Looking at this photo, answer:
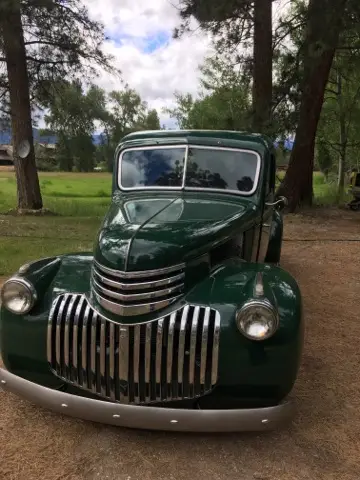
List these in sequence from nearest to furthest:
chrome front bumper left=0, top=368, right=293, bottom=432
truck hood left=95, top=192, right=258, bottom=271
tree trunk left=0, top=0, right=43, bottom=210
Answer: chrome front bumper left=0, top=368, right=293, bottom=432, truck hood left=95, top=192, right=258, bottom=271, tree trunk left=0, top=0, right=43, bottom=210

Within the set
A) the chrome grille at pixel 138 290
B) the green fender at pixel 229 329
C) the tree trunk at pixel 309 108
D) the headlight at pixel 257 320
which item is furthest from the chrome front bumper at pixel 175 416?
the tree trunk at pixel 309 108

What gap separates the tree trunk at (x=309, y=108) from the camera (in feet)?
35.9

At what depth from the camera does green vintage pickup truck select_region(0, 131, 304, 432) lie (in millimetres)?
2832

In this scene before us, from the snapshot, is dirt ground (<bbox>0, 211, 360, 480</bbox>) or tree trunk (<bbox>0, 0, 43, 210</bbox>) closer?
dirt ground (<bbox>0, 211, 360, 480</bbox>)

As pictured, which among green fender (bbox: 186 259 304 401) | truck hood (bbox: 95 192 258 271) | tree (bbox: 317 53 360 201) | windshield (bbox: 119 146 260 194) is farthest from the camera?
tree (bbox: 317 53 360 201)

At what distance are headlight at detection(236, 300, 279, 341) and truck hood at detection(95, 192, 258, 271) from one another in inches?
21.7

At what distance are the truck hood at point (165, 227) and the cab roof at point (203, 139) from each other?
1.91ft

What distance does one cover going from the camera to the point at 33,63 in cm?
1405

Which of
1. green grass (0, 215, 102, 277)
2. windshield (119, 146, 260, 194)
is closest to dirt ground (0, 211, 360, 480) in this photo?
windshield (119, 146, 260, 194)

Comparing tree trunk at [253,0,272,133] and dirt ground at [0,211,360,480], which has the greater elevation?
tree trunk at [253,0,272,133]

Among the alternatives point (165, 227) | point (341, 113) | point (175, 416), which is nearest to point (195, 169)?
point (165, 227)

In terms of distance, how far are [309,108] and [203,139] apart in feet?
34.3

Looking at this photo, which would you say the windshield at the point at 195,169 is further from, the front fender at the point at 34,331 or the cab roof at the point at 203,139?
the front fender at the point at 34,331

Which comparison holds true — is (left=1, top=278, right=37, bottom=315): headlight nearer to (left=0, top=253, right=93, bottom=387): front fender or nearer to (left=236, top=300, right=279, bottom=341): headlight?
(left=0, top=253, right=93, bottom=387): front fender
